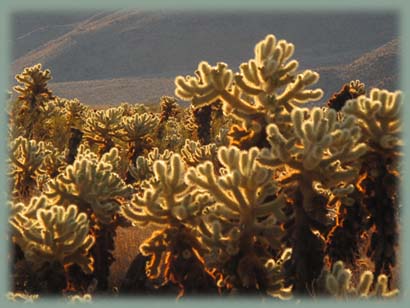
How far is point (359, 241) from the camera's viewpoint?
7297mm

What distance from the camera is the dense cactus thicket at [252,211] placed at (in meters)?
5.94

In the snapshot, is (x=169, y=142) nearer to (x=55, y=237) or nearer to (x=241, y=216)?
(x=55, y=237)

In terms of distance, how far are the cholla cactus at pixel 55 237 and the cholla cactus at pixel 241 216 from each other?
129cm

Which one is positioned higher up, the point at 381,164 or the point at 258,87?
the point at 258,87

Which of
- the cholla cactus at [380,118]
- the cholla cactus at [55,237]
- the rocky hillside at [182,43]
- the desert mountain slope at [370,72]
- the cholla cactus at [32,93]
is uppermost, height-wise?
the rocky hillside at [182,43]

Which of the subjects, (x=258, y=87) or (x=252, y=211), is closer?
(x=252, y=211)

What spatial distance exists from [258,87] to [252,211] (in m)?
1.76

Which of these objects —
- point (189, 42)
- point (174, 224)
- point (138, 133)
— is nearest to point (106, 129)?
point (138, 133)

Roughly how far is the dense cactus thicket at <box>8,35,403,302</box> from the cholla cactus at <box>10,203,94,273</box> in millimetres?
12

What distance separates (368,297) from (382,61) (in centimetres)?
8584

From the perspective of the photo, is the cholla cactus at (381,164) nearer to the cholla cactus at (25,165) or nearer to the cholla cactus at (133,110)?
the cholla cactus at (25,165)

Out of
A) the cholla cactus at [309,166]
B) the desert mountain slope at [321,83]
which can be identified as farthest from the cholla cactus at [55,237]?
the desert mountain slope at [321,83]

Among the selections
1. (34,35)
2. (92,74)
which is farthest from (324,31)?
(34,35)

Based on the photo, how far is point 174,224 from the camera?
19.9ft
